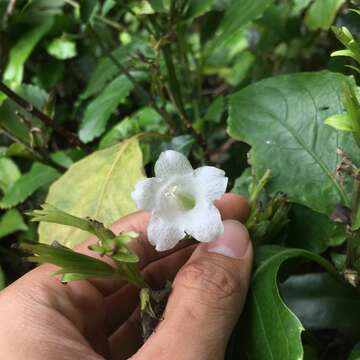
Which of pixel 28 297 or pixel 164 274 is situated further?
pixel 164 274

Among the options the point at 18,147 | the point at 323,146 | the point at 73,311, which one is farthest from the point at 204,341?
the point at 18,147

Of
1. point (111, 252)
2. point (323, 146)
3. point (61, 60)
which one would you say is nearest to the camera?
point (111, 252)

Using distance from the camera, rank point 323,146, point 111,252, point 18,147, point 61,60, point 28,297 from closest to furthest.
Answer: point 111,252, point 28,297, point 323,146, point 18,147, point 61,60

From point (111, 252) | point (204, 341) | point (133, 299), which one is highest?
point (111, 252)

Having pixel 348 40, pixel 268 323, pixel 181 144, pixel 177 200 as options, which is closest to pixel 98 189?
pixel 181 144

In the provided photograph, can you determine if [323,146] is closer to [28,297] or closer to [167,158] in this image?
[167,158]

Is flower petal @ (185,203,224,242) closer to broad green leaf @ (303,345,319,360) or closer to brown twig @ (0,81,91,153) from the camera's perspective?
broad green leaf @ (303,345,319,360)

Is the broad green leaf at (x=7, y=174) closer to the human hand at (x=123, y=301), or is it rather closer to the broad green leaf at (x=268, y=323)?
the human hand at (x=123, y=301)
